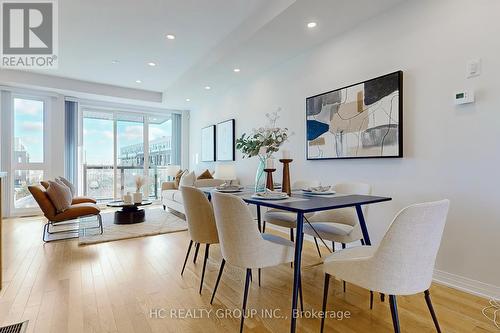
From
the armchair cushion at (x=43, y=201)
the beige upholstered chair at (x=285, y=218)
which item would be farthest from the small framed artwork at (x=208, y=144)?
the beige upholstered chair at (x=285, y=218)

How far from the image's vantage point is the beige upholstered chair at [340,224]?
2.23 m

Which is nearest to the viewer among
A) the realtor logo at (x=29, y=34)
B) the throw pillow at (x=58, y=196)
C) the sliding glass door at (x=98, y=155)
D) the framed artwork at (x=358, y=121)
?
the framed artwork at (x=358, y=121)

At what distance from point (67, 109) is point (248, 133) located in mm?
4358

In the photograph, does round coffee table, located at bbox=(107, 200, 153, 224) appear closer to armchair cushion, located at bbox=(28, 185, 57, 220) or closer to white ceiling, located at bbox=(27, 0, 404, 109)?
armchair cushion, located at bbox=(28, 185, 57, 220)

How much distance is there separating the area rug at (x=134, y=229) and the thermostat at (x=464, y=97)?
3.83 metres

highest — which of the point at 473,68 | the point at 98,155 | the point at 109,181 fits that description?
the point at 473,68

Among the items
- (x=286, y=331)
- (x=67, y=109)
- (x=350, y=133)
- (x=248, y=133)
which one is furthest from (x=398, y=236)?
(x=67, y=109)

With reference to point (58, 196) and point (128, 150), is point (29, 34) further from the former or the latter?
point (128, 150)

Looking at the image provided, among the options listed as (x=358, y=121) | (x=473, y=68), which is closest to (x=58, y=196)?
(x=358, y=121)

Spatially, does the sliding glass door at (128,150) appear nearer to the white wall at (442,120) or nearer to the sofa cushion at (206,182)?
the sofa cushion at (206,182)

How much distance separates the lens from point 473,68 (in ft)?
Answer: 7.00

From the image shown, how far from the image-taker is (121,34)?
374 centimetres

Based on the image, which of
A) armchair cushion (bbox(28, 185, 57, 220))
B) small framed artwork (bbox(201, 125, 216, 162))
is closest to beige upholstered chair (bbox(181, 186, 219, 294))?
armchair cushion (bbox(28, 185, 57, 220))

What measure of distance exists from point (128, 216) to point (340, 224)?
12.0 ft
